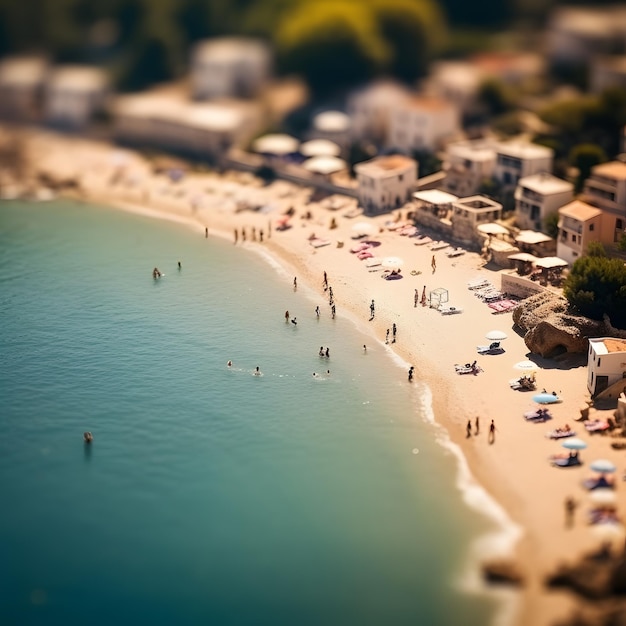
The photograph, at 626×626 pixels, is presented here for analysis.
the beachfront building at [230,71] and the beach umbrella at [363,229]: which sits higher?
the beachfront building at [230,71]

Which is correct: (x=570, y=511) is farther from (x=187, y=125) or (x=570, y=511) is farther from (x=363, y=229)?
(x=187, y=125)

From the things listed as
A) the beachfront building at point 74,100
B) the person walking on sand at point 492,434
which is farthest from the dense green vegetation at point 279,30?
the person walking on sand at point 492,434

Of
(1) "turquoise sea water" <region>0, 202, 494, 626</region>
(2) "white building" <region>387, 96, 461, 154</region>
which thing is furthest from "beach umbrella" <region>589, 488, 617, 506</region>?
(2) "white building" <region>387, 96, 461, 154</region>

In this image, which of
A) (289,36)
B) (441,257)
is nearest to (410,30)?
(289,36)

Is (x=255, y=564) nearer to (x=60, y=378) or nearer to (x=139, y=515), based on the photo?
(x=139, y=515)

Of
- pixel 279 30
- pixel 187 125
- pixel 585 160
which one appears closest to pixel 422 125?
pixel 585 160

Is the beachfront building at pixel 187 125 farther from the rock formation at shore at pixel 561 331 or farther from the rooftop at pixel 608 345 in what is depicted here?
the rooftop at pixel 608 345
